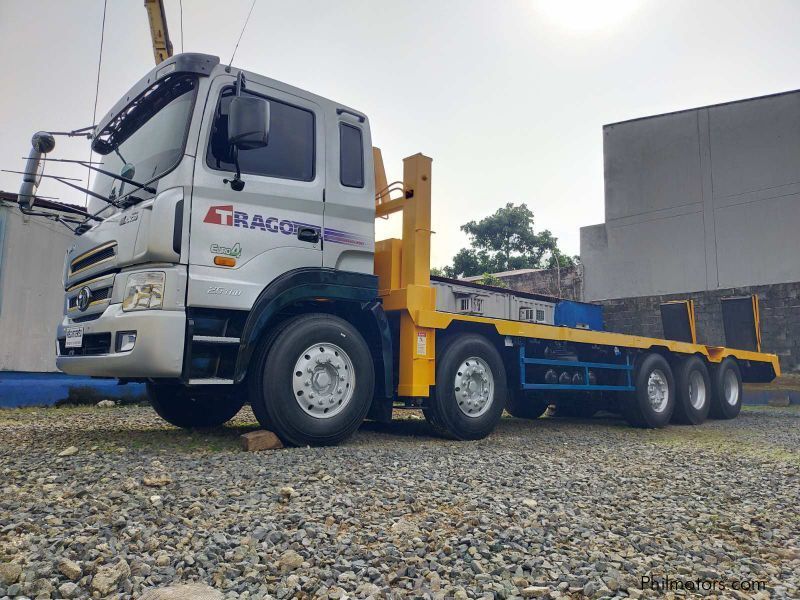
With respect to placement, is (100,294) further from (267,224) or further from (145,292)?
(267,224)

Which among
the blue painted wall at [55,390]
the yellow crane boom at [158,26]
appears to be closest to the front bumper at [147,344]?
the blue painted wall at [55,390]

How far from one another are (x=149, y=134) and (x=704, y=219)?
16.0 meters

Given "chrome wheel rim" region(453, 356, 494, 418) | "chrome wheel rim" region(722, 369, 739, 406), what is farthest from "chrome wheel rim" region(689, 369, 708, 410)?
"chrome wheel rim" region(453, 356, 494, 418)

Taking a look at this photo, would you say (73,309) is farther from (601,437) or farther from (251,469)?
(601,437)

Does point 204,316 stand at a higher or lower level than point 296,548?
higher

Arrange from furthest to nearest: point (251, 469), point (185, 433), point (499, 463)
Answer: point (185, 433) < point (499, 463) < point (251, 469)

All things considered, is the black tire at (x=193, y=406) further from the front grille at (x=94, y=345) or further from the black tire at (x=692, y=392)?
the black tire at (x=692, y=392)

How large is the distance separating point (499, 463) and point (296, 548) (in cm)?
227

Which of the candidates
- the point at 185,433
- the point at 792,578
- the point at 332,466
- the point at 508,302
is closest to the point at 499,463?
the point at 332,466

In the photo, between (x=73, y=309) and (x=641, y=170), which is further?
(x=641, y=170)

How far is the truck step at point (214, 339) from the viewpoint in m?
4.17

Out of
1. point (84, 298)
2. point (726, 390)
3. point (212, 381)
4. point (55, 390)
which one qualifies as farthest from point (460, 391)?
point (55, 390)

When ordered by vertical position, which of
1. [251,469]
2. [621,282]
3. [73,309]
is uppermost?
[621,282]

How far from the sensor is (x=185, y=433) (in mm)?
Answer: 5465
